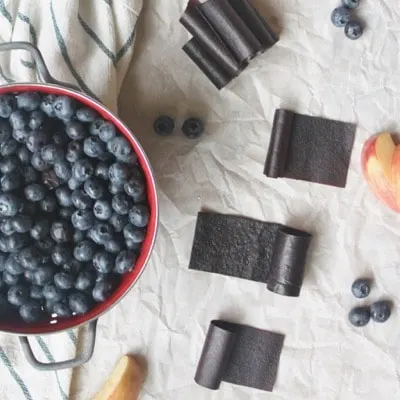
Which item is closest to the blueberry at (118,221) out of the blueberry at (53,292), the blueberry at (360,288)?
the blueberry at (53,292)

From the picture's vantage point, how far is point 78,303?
87 centimetres

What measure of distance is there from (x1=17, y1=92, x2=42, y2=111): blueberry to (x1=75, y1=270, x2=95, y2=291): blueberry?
A: 21 cm

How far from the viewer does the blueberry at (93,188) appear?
33.4 inches

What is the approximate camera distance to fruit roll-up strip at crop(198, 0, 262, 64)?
973 mm

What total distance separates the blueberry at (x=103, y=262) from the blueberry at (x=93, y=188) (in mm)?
71

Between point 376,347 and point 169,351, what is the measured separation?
1.03 feet

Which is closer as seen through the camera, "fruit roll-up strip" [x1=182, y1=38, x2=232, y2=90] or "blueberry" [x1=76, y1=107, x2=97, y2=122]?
"blueberry" [x1=76, y1=107, x2=97, y2=122]

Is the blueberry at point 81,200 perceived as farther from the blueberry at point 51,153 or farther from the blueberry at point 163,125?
the blueberry at point 163,125

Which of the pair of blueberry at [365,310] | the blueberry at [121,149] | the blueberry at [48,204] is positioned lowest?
the pair of blueberry at [365,310]

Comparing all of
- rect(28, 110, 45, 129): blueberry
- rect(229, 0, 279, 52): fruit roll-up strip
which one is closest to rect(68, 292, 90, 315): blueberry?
rect(28, 110, 45, 129): blueberry

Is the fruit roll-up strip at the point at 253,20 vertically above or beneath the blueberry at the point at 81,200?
above

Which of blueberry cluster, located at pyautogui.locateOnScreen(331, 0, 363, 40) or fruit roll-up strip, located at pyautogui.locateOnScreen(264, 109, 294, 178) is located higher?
blueberry cluster, located at pyautogui.locateOnScreen(331, 0, 363, 40)

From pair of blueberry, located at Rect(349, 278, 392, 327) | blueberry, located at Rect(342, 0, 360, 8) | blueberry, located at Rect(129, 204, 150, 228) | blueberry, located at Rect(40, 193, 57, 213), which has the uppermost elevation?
blueberry, located at Rect(342, 0, 360, 8)

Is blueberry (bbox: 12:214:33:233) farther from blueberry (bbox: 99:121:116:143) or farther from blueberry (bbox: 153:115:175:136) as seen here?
blueberry (bbox: 153:115:175:136)
